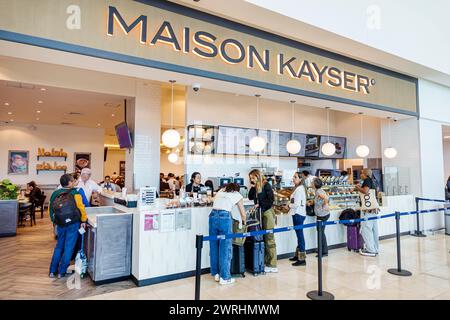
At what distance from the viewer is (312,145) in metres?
9.35

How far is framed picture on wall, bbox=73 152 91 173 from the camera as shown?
39.3 ft

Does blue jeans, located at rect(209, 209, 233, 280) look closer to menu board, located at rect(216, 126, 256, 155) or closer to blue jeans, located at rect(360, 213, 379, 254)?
blue jeans, located at rect(360, 213, 379, 254)

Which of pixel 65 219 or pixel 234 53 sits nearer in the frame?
pixel 65 219

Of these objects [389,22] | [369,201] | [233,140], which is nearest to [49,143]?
[233,140]

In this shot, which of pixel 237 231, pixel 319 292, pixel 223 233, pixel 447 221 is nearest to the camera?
pixel 319 292

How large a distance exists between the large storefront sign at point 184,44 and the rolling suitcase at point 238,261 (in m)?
2.55

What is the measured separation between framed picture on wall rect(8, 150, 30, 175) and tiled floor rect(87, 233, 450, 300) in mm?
9840

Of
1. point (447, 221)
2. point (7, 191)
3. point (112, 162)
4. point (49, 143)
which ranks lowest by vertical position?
point (447, 221)

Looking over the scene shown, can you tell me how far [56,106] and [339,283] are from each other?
8.74 m

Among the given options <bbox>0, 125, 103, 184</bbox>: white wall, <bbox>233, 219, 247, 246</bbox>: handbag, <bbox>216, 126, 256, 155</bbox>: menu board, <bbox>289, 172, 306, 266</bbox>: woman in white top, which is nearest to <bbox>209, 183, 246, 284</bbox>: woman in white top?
<bbox>233, 219, 247, 246</bbox>: handbag

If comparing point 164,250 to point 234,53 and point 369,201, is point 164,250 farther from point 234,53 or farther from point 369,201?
point 369,201

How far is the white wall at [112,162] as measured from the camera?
19516 millimetres

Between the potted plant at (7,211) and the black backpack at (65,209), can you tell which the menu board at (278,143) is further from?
the potted plant at (7,211)
